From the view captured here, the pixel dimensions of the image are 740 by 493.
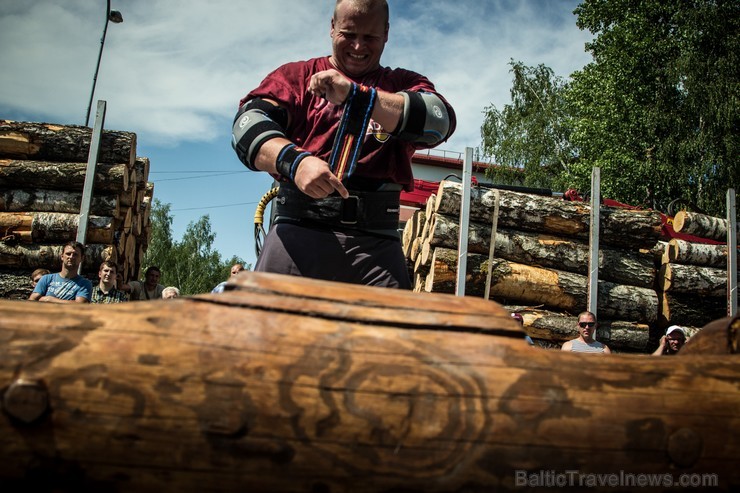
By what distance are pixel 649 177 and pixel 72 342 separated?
20.1 metres

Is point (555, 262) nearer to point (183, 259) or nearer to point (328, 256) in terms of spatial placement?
point (328, 256)

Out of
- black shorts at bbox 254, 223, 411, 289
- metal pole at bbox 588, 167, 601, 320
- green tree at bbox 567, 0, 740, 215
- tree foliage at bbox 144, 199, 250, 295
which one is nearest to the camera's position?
black shorts at bbox 254, 223, 411, 289

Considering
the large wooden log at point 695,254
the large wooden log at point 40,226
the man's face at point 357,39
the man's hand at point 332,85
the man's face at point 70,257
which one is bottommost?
the man's face at point 70,257

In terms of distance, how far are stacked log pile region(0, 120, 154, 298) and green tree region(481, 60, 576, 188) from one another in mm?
18159

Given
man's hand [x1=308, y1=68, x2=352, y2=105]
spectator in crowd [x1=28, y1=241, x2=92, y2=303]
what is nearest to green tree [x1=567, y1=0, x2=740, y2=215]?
spectator in crowd [x1=28, y1=241, x2=92, y2=303]

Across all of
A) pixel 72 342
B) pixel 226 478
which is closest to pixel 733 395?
pixel 226 478

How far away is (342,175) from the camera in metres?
2.18

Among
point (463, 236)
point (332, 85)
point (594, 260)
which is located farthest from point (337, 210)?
point (594, 260)

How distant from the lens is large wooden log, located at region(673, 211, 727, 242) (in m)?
9.22

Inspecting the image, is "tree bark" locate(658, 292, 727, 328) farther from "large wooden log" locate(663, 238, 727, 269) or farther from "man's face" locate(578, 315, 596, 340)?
Answer: "man's face" locate(578, 315, 596, 340)

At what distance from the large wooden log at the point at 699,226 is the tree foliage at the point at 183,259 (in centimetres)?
2636

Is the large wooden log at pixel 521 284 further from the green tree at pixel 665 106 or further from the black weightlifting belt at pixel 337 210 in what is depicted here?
the green tree at pixel 665 106

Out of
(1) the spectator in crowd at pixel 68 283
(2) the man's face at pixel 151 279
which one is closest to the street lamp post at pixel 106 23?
(2) the man's face at pixel 151 279

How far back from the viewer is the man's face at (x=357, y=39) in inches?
89.2
